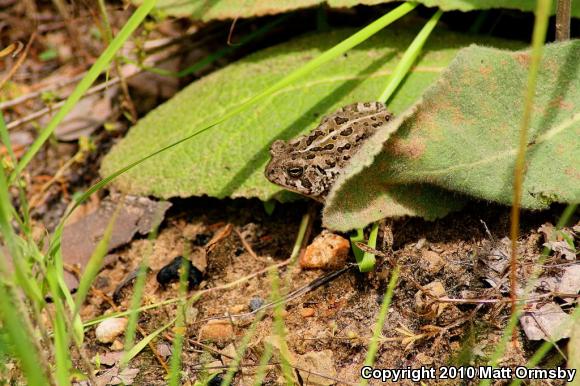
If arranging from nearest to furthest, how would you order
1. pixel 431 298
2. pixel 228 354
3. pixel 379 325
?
pixel 379 325 < pixel 431 298 < pixel 228 354

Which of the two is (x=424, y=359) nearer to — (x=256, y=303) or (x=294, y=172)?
(x=256, y=303)

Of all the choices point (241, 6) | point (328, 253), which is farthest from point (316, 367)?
point (241, 6)

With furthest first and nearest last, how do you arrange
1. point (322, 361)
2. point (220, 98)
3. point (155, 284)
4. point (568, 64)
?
point (220, 98) → point (155, 284) → point (568, 64) → point (322, 361)

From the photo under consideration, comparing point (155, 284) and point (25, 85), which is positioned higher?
point (25, 85)

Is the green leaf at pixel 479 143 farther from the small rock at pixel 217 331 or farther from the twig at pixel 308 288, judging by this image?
the small rock at pixel 217 331

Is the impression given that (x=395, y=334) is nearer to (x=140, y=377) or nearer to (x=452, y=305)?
(x=452, y=305)

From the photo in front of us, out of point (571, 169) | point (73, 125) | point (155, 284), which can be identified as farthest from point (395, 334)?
point (73, 125)

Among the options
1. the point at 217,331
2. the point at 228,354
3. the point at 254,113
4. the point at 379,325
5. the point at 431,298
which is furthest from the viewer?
the point at 254,113
